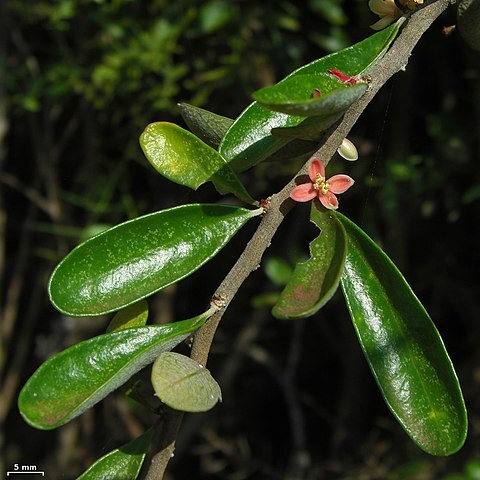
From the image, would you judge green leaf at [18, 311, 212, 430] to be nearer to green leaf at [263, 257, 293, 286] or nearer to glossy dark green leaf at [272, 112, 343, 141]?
glossy dark green leaf at [272, 112, 343, 141]

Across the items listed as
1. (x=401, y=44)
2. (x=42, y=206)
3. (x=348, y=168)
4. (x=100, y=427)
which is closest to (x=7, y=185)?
(x=42, y=206)

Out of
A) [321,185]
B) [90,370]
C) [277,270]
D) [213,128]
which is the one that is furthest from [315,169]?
[277,270]

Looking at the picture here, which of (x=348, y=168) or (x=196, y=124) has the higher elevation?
(x=196, y=124)

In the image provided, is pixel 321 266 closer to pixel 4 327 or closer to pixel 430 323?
pixel 430 323

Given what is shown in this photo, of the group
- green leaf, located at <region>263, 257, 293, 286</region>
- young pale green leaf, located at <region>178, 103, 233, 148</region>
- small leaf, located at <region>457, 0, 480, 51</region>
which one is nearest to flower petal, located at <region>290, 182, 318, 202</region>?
young pale green leaf, located at <region>178, 103, 233, 148</region>

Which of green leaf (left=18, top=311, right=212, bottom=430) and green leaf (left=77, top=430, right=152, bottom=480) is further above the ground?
green leaf (left=18, top=311, right=212, bottom=430)
